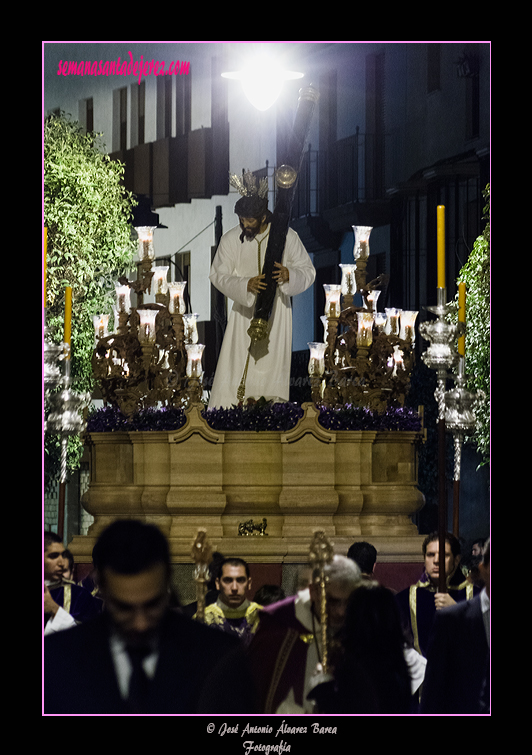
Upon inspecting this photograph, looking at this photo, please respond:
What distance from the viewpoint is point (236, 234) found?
42.4ft

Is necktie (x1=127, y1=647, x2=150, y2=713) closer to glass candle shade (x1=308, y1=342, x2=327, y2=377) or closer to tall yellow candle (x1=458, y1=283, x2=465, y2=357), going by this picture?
tall yellow candle (x1=458, y1=283, x2=465, y2=357)

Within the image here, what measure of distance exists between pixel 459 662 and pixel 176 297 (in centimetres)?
696

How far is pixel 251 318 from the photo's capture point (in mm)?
13070

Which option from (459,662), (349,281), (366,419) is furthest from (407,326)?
(459,662)

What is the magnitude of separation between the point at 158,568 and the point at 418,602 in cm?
396

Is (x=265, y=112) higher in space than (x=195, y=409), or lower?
higher

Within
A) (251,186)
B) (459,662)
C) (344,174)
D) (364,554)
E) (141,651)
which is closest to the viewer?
(141,651)

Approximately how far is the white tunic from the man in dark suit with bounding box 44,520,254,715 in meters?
6.97

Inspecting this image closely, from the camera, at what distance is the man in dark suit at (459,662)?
737cm

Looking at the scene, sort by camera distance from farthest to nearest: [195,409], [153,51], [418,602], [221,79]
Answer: [221,79], [195,409], [153,51], [418,602]

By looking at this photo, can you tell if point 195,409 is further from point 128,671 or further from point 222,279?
point 128,671

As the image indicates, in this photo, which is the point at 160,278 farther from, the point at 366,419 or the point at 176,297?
the point at 366,419

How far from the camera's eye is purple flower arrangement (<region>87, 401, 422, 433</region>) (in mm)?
11766

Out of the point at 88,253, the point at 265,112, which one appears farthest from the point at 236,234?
the point at 88,253
